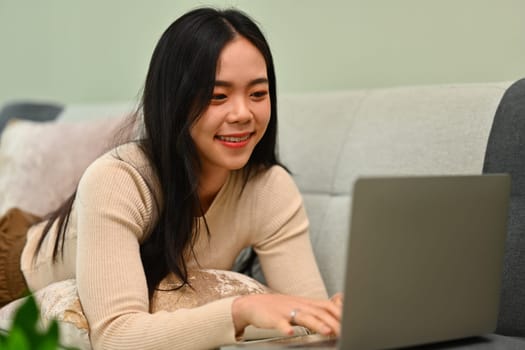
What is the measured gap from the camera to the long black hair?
4.60 ft

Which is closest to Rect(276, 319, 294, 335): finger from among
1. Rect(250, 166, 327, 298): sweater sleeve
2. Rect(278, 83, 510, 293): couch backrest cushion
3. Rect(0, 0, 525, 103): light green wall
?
Rect(250, 166, 327, 298): sweater sleeve

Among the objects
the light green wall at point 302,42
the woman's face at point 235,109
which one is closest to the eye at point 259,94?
the woman's face at point 235,109

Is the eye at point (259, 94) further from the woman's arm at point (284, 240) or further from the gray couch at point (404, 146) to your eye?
the gray couch at point (404, 146)

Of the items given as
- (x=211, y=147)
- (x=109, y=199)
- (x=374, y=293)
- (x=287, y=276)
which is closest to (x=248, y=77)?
(x=211, y=147)

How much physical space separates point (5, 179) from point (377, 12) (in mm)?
1261

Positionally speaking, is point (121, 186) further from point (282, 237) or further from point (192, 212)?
point (282, 237)

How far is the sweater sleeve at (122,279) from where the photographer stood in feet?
3.98

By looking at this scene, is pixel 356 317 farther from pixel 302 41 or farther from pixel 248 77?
pixel 302 41

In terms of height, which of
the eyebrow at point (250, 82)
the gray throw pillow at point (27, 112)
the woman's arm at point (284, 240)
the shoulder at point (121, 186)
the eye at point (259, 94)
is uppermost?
the eyebrow at point (250, 82)

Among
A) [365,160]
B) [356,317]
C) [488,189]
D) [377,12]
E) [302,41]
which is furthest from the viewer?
[302,41]

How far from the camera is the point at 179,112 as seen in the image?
142cm

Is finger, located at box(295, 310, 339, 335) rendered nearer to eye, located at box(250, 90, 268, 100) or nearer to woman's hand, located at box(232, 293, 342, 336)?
woman's hand, located at box(232, 293, 342, 336)

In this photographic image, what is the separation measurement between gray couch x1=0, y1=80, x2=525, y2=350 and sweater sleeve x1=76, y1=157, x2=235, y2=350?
1.25 ft

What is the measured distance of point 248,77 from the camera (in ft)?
4.67
